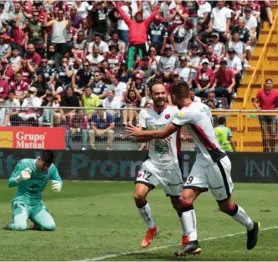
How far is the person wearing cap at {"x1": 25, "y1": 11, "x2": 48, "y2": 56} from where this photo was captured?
3275 centimetres

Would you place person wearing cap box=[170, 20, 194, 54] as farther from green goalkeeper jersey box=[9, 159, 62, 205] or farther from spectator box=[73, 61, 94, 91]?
green goalkeeper jersey box=[9, 159, 62, 205]

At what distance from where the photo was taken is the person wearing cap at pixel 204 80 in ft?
96.0

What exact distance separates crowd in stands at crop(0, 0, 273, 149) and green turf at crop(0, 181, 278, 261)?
3403 millimetres

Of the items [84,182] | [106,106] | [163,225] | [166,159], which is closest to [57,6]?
[106,106]

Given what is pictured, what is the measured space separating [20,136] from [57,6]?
22.8ft

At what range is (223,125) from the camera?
27.3 m

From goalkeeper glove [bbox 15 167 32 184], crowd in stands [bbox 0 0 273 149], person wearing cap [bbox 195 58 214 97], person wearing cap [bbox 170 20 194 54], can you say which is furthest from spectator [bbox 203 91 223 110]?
goalkeeper glove [bbox 15 167 32 184]

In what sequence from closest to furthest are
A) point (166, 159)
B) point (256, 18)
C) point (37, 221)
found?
1. point (166, 159)
2. point (37, 221)
3. point (256, 18)

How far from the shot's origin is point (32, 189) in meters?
16.6

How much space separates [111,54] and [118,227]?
15228 millimetres

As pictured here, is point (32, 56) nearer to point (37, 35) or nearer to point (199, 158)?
point (37, 35)

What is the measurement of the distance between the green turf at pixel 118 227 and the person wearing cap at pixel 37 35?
7.95m

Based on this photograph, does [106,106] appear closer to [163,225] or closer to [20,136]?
[20,136]

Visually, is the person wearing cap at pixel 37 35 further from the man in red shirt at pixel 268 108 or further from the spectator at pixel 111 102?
the man in red shirt at pixel 268 108
